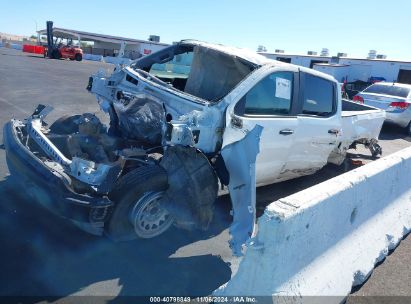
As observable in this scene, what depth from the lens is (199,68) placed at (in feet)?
15.4

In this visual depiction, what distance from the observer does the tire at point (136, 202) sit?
330cm

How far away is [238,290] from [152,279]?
957 millimetres

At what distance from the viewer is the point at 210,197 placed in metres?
3.30

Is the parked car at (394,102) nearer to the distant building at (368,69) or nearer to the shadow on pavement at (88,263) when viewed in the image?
the shadow on pavement at (88,263)

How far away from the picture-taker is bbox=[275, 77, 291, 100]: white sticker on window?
4.25 meters

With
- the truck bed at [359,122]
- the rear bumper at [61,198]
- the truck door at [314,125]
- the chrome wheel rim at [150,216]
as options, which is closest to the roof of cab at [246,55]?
the truck door at [314,125]

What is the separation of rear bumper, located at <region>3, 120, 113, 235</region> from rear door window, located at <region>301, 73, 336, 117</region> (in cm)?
288

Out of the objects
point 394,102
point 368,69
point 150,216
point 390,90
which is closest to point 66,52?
→ point 368,69

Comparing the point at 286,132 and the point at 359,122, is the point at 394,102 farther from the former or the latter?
the point at 286,132

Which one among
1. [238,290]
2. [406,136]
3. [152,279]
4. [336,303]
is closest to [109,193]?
[152,279]

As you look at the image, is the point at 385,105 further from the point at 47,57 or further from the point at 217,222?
the point at 47,57

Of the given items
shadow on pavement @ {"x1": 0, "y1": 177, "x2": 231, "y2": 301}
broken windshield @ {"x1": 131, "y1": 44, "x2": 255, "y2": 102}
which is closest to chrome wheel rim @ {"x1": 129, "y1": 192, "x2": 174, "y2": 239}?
shadow on pavement @ {"x1": 0, "y1": 177, "x2": 231, "y2": 301}

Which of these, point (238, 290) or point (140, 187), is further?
point (140, 187)

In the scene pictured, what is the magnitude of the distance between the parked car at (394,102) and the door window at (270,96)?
348 inches
